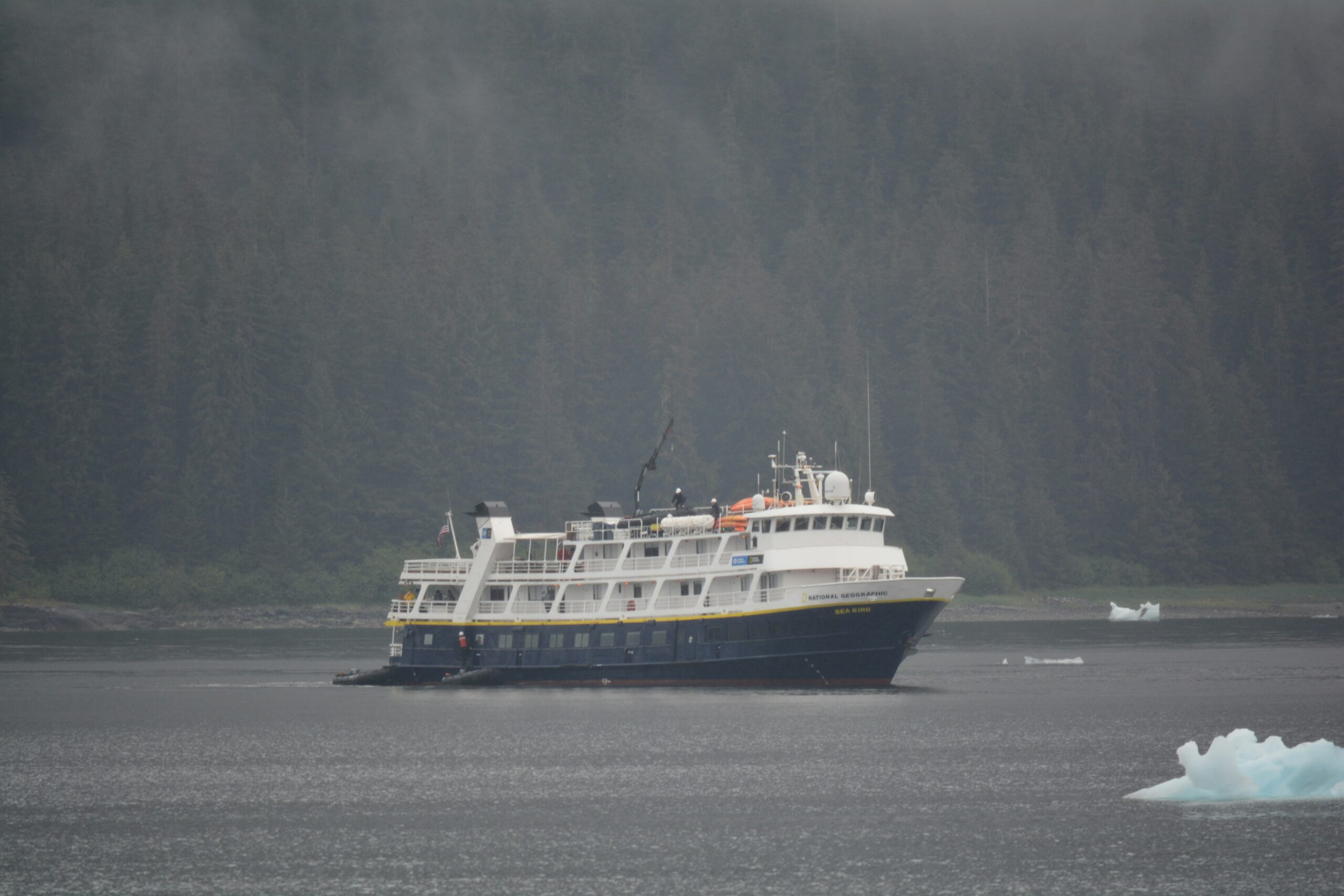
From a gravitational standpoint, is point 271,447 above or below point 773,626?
above

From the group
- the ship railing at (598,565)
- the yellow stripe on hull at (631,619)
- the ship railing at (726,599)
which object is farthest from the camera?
the ship railing at (598,565)

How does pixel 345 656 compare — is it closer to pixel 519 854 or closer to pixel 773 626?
pixel 773 626

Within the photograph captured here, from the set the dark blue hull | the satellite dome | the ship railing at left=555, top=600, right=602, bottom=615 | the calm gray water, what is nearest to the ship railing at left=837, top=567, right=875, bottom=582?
the dark blue hull

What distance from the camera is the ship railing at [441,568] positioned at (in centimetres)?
8106

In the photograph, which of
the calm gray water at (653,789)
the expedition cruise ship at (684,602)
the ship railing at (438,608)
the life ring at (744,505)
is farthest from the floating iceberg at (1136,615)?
the ship railing at (438,608)

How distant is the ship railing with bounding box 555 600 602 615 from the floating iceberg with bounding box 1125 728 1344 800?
3369cm

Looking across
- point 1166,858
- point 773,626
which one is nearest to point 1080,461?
point 773,626

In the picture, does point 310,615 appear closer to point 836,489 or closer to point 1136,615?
point 1136,615

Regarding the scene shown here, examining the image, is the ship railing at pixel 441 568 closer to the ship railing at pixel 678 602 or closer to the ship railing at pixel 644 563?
the ship railing at pixel 644 563

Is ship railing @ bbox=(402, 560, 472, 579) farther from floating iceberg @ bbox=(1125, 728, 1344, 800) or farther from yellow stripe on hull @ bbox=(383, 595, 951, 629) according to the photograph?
floating iceberg @ bbox=(1125, 728, 1344, 800)

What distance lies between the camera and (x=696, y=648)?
74.6 metres

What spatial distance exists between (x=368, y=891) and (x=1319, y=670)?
65808 millimetres

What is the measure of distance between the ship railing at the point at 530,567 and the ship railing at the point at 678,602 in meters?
5.41

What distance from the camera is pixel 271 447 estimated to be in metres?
176
